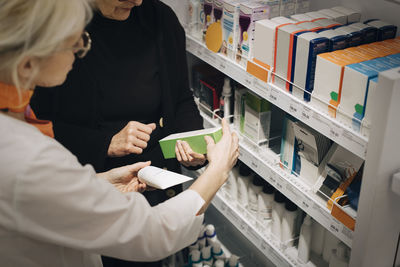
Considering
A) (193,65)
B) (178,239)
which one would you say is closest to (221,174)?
(178,239)

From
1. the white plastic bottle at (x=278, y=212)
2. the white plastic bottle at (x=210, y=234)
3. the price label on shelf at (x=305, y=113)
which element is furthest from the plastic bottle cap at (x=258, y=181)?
the price label on shelf at (x=305, y=113)

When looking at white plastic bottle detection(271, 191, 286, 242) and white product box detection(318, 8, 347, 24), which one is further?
white plastic bottle detection(271, 191, 286, 242)

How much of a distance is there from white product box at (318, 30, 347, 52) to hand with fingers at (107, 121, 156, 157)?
83 cm

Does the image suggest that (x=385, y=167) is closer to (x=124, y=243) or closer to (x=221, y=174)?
(x=221, y=174)

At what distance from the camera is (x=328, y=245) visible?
2035mm

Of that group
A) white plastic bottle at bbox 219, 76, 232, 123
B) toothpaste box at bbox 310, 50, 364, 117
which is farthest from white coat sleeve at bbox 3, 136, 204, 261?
white plastic bottle at bbox 219, 76, 232, 123

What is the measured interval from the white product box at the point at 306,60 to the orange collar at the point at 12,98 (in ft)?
3.43

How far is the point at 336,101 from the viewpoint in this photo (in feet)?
5.34

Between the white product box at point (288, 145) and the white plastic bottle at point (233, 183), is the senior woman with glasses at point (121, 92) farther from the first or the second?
the white plastic bottle at point (233, 183)

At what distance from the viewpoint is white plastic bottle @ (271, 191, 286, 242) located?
2.23 m

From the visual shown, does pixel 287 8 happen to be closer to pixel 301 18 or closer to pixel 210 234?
pixel 301 18

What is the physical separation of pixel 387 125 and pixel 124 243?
85 centimetres

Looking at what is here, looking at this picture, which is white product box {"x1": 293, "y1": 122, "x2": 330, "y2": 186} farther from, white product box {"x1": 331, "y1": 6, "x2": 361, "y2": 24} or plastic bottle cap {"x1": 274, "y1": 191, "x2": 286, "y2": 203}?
white product box {"x1": 331, "y1": 6, "x2": 361, "y2": 24}

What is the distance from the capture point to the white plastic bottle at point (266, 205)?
7.67ft
